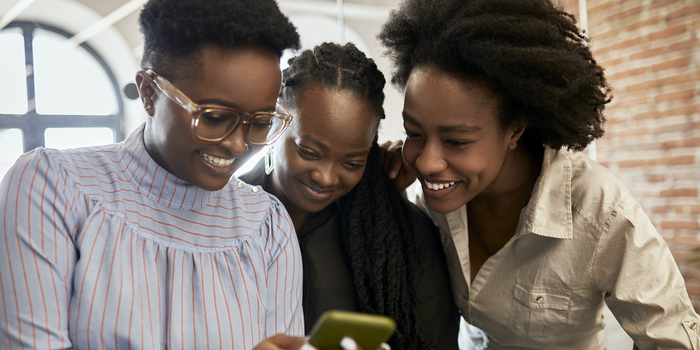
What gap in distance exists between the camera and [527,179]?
1.71 meters

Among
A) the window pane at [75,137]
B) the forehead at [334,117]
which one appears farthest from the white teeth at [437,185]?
the window pane at [75,137]

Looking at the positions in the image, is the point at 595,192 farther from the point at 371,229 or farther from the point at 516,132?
the point at 371,229

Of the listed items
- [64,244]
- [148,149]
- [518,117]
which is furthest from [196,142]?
[518,117]

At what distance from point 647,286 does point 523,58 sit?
75cm

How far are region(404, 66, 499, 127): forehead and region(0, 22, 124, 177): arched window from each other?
213 centimetres

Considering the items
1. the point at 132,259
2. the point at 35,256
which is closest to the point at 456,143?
→ the point at 132,259

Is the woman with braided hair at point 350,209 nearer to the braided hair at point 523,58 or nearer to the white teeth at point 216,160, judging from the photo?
the braided hair at point 523,58

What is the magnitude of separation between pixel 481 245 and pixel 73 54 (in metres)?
2.41

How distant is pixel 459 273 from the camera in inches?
70.2

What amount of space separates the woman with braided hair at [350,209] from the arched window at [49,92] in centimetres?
150

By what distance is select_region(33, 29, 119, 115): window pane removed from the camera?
8.63ft

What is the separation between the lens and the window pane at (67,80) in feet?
8.63

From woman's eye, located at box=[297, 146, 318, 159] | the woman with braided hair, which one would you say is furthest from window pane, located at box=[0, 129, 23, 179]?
woman's eye, located at box=[297, 146, 318, 159]

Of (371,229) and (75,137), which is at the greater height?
(75,137)
